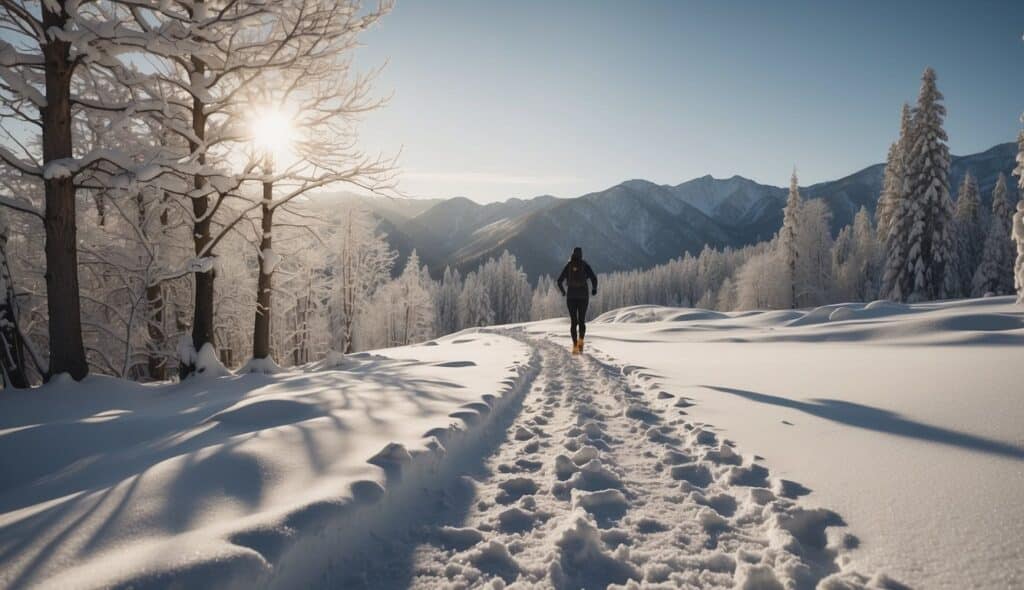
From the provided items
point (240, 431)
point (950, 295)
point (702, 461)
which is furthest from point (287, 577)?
point (950, 295)

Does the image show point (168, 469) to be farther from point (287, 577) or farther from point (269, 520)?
point (287, 577)

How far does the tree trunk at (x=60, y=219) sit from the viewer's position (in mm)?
5578

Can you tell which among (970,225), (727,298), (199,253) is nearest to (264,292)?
Answer: (199,253)

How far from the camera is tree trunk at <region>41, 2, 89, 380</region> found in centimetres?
Result: 558

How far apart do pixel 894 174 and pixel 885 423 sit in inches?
1730

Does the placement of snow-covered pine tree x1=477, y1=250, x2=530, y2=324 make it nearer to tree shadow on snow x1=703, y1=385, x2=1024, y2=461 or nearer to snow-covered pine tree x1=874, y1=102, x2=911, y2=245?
snow-covered pine tree x1=874, y1=102, x2=911, y2=245

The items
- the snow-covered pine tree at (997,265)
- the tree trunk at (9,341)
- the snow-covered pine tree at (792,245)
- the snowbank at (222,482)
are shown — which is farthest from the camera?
the snow-covered pine tree at (792,245)

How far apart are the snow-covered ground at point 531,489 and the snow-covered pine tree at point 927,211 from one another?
1292 inches

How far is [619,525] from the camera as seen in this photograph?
2156 millimetres

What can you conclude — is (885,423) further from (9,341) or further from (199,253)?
(9,341)

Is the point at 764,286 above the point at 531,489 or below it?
above

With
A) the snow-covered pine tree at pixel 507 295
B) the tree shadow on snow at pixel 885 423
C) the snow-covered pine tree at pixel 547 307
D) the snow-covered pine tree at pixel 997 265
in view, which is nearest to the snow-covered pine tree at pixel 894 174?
the snow-covered pine tree at pixel 997 265

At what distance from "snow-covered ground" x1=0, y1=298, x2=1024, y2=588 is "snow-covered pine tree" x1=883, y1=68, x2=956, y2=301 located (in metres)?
32.8

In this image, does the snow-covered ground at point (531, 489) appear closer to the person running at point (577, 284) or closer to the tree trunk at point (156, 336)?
the person running at point (577, 284)
